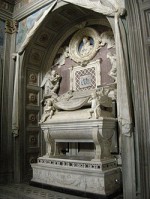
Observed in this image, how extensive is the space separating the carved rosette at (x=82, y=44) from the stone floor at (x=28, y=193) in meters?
Answer: 3.10

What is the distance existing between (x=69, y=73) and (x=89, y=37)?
3.48ft

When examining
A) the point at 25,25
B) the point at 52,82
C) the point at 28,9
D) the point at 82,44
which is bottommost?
the point at 52,82

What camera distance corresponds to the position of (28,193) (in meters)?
4.03

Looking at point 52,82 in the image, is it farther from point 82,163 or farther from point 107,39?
point 82,163

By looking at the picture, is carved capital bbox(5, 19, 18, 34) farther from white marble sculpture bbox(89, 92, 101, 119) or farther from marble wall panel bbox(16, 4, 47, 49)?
white marble sculpture bbox(89, 92, 101, 119)

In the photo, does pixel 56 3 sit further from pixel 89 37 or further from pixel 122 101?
pixel 122 101

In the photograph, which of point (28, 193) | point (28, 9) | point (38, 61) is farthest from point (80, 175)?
point (28, 9)

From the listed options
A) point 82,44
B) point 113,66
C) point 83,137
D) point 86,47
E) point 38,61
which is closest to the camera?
point 83,137

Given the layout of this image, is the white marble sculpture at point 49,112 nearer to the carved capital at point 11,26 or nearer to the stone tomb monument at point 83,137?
the stone tomb monument at point 83,137

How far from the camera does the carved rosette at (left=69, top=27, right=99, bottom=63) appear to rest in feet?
17.1

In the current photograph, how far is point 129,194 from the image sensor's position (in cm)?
329

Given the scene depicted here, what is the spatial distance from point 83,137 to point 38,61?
2.85 m

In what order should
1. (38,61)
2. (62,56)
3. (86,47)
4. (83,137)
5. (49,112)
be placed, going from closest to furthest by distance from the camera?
(83,137)
(49,112)
(86,47)
(62,56)
(38,61)

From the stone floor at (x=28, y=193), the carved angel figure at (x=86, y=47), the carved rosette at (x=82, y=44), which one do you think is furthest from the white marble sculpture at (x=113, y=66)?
the stone floor at (x=28, y=193)
